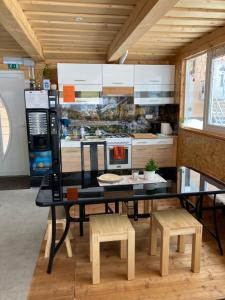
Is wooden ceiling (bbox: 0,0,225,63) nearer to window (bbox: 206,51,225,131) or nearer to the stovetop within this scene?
Result: window (bbox: 206,51,225,131)

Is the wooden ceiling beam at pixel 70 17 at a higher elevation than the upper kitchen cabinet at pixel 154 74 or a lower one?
higher

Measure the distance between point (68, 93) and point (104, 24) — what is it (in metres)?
1.77

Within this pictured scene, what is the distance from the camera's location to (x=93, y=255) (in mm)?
2037

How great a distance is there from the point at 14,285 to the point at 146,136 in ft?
11.2

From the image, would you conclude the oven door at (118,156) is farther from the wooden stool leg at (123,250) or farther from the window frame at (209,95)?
the wooden stool leg at (123,250)

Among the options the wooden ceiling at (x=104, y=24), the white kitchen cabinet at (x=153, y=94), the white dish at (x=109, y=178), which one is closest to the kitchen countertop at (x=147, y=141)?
the white kitchen cabinet at (x=153, y=94)

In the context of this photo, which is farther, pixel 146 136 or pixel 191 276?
pixel 146 136

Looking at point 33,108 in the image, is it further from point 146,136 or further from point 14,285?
point 14,285

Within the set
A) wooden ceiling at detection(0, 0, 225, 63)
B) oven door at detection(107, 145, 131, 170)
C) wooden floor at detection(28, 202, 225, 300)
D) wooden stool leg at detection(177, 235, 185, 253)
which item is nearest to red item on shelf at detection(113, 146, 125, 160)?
oven door at detection(107, 145, 131, 170)

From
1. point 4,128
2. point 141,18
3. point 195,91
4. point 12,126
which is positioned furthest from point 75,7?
point 4,128

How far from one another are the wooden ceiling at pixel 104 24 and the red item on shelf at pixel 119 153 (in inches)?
65.7

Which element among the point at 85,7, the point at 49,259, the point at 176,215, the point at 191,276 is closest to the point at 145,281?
the point at 191,276

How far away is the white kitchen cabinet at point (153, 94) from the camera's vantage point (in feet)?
15.8

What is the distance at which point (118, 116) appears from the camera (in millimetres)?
5270
